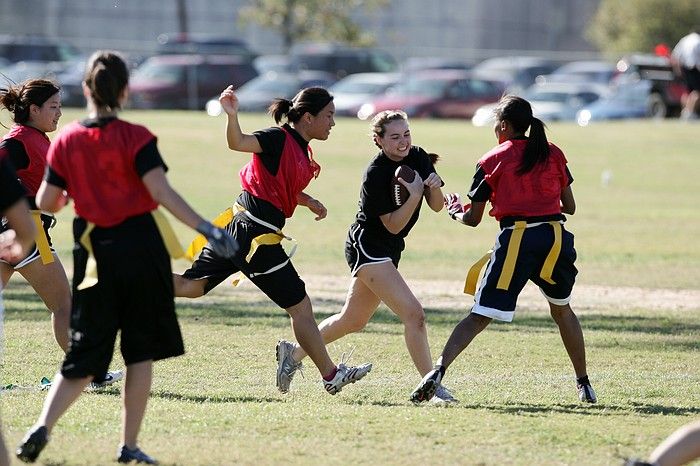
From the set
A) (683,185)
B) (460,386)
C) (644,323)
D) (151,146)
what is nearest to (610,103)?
(683,185)

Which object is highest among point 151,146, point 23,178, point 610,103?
point 151,146

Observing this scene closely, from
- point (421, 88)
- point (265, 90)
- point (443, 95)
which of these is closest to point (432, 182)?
point (443, 95)

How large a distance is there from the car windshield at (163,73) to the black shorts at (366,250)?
3073 cm

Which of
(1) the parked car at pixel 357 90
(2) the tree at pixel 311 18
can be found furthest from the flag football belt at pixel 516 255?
(2) the tree at pixel 311 18

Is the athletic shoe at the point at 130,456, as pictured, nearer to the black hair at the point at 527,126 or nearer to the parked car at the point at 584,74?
the black hair at the point at 527,126

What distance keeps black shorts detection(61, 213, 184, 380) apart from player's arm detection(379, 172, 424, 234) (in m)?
2.14

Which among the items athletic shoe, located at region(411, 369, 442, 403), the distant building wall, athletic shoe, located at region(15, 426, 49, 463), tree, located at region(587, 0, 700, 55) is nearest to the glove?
athletic shoe, located at region(15, 426, 49, 463)

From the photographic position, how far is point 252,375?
8.70m

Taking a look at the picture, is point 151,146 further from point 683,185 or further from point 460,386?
point 683,185

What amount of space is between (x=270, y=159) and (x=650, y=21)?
4902cm

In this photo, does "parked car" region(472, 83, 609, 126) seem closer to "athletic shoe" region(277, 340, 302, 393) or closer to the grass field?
the grass field

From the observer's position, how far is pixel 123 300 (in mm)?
5801

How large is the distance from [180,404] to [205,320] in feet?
12.4

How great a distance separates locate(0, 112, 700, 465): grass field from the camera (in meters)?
6.31
